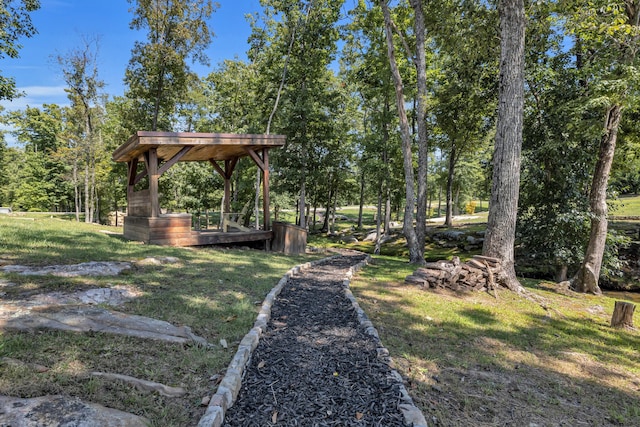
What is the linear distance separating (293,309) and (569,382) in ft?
11.9

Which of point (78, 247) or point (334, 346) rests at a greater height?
point (78, 247)

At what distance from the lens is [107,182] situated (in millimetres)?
26391

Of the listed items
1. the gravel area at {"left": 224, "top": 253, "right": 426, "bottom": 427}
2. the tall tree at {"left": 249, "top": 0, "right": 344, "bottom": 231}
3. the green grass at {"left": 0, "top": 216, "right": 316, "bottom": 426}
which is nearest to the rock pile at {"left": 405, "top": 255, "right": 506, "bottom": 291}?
the gravel area at {"left": 224, "top": 253, "right": 426, "bottom": 427}

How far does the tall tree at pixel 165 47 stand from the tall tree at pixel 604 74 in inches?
620

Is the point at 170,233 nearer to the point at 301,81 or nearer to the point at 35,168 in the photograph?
the point at 301,81

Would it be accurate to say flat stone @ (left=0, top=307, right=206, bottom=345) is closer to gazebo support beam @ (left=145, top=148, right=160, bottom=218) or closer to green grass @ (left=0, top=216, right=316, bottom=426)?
green grass @ (left=0, top=216, right=316, bottom=426)

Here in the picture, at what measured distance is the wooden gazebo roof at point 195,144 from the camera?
29.4 ft

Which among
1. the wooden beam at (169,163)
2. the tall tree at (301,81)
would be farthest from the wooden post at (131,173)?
the tall tree at (301,81)

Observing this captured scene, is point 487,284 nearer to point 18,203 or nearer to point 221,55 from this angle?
point 221,55

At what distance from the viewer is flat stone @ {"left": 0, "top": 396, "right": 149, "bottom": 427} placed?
1.75 m

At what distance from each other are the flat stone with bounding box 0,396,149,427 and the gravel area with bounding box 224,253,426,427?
2.44 feet

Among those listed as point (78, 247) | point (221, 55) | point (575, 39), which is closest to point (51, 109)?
point (221, 55)

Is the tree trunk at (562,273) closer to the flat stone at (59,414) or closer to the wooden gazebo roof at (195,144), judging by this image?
the wooden gazebo roof at (195,144)

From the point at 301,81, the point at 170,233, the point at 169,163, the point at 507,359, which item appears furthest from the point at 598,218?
the point at 301,81
